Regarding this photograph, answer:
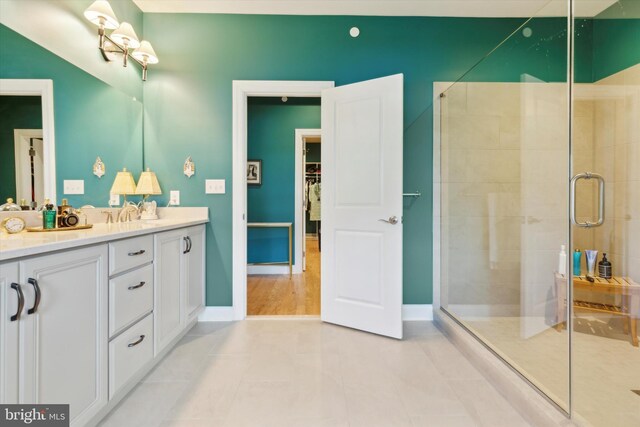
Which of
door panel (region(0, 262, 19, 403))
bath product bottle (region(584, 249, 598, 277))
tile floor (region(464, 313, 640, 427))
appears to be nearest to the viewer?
door panel (region(0, 262, 19, 403))

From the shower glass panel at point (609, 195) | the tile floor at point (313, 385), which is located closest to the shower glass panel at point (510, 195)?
the shower glass panel at point (609, 195)

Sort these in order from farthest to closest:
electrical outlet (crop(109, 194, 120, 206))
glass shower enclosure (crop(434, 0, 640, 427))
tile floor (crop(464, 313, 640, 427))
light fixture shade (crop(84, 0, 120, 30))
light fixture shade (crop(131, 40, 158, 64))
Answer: light fixture shade (crop(131, 40, 158, 64)) < electrical outlet (crop(109, 194, 120, 206)) < light fixture shade (crop(84, 0, 120, 30)) < glass shower enclosure (crop(434, 0, 640, 427)) < tile floor (crop(464, 313, 640, 427))

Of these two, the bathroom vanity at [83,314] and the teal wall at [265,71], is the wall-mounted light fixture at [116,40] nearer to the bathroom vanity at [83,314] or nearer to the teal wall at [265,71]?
the teal wall at [265,71]

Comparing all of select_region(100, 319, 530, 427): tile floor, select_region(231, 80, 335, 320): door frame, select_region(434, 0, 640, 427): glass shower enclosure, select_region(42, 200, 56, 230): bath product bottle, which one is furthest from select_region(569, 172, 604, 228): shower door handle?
select_region(42, 200, 56, 230): bath product bottle

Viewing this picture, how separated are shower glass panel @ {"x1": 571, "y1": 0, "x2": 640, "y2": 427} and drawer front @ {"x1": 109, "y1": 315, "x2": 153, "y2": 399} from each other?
7.22 feet

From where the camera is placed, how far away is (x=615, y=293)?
76.1 inches

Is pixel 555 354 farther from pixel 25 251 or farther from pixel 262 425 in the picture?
pixel 25 251

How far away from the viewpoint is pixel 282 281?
4.13m

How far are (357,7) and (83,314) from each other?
2.84 metres

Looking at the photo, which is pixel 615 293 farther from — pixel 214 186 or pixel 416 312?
pixel 214 186

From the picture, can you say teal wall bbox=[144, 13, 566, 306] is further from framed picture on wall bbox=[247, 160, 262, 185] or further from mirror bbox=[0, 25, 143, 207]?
framed picture on wall bbox=[247, 160, 262, 185]

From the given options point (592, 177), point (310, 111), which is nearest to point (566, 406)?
point (592, 177)

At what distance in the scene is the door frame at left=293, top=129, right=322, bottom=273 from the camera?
4496mm

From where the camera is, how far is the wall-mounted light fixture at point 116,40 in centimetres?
201
